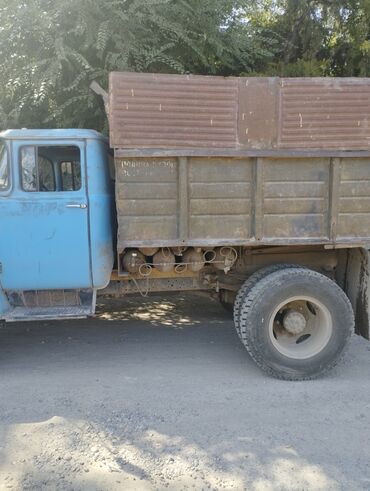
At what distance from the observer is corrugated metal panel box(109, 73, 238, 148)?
3.75 meters

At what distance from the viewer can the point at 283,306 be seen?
13.8 feet

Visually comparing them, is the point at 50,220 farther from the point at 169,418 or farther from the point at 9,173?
the point at 169,418

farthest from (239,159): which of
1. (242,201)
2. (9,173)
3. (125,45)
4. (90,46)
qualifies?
(90,46)

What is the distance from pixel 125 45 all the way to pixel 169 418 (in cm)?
494

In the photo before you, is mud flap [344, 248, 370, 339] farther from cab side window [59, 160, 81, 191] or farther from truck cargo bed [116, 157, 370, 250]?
cab side window [59, 160, 81, 191]

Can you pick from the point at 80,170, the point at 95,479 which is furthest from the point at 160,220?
the point at 95,479

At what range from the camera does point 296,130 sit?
3922 millimetres

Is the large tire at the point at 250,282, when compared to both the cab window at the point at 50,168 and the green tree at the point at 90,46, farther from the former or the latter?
the green tree at the point at 90,46

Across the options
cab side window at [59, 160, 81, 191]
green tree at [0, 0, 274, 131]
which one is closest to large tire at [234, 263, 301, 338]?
cab side window at [59, 160, 81, 191]

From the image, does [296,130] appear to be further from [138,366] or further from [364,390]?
[138,366]

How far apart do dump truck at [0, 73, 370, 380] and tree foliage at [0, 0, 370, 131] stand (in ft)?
8.34

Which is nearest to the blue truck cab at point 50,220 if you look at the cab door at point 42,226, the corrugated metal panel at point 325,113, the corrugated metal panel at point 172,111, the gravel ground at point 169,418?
the cab door at point 42,226

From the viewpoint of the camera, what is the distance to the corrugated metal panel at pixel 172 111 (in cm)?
375

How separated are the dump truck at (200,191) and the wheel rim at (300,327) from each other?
3 centimetres
